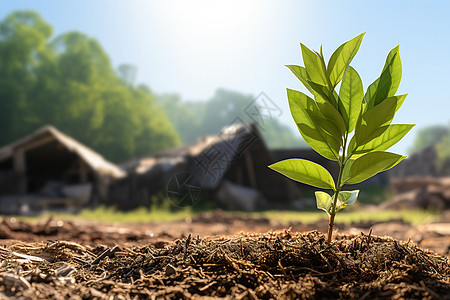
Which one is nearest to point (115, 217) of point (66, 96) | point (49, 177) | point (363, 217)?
point (363, 217)

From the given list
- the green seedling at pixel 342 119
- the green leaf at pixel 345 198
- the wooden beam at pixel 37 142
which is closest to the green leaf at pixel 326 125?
the green seedling at pixel 342 119

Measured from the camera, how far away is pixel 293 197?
52.6 feet

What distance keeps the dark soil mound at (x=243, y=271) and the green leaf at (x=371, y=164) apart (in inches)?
13.0

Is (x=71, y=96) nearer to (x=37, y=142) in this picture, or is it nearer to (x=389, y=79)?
(x=37, y=142)

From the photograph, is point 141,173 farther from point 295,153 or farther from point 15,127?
point 15,127

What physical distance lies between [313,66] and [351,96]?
22 cm

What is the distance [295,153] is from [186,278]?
16.5 m

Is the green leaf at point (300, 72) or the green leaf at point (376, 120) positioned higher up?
the green leaf at point (300, 72)

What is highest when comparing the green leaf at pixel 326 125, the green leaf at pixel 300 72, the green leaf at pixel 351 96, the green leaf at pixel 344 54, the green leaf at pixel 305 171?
the green leaf at pixel 344 54

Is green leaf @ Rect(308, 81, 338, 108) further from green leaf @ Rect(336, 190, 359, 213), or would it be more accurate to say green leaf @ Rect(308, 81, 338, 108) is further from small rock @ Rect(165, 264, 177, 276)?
small rock @ Rect(165, 264, 177, 276)

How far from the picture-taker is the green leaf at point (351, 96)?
170cm

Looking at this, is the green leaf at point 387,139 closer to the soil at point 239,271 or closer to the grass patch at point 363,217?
the soil at point 239,271

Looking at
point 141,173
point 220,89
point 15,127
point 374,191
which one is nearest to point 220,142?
point 141,173

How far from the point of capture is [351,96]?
172 centimetres
